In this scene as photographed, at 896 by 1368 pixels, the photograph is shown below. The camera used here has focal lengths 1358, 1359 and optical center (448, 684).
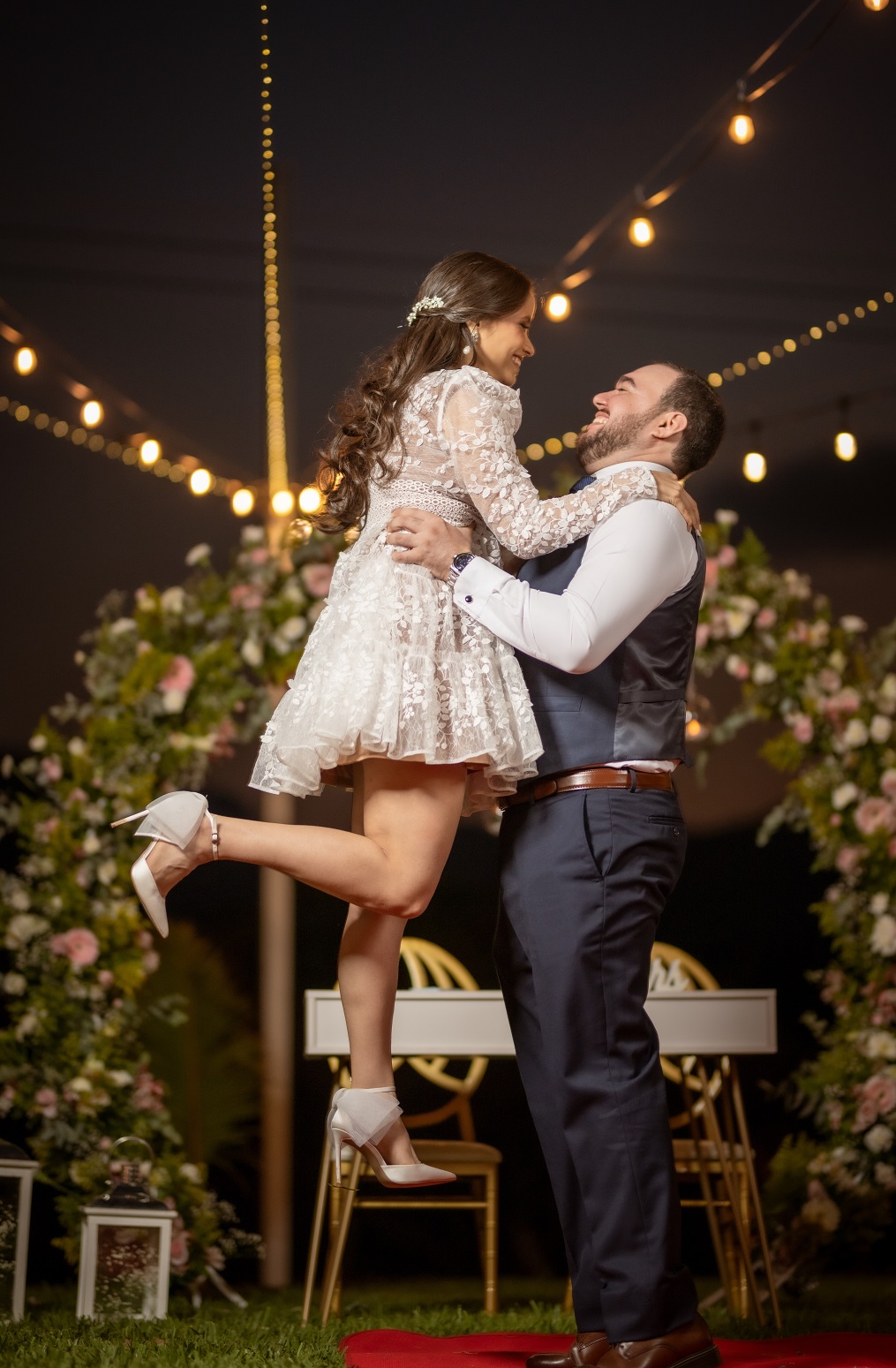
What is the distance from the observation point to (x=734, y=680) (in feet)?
17.9

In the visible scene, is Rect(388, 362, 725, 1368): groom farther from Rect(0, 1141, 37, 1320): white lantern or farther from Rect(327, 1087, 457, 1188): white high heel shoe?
Rect(0, 1141, 37, 1320): white lantern

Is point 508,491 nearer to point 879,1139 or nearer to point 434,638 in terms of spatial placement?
point 434,638

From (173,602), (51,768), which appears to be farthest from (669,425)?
(51,768)

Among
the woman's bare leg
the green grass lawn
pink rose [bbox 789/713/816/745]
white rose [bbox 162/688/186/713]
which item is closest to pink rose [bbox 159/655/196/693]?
white rose [bbox 162/688/186/713]

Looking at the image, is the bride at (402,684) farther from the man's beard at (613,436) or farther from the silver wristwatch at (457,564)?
the man's beard at (613,436)

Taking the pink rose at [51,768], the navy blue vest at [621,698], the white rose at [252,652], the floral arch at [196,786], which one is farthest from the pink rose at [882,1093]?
the pink rose at [51,768]

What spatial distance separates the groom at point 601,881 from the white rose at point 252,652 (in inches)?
79.3

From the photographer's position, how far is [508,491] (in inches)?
95.0

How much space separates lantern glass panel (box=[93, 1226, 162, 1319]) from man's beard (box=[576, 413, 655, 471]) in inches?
98.1

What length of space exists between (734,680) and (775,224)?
1.99m

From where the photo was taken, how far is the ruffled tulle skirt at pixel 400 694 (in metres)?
2.36

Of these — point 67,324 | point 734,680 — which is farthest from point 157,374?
point 734,680

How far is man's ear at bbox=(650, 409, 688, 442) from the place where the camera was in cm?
270

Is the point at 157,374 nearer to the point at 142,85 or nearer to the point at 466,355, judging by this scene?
the point at 142,85
